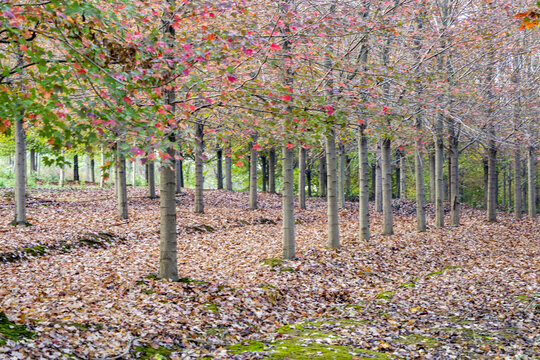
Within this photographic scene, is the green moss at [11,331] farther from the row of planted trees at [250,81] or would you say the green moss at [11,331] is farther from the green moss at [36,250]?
the green moss at [36,250]

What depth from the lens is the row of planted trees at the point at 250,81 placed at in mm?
4823

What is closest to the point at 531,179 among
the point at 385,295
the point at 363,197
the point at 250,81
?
the point at 363,197

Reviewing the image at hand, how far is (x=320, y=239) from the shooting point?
14961 millimetres

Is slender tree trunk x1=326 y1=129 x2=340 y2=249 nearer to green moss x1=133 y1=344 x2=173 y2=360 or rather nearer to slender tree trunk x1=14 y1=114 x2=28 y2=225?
green moss x1=133 y1=344 x2=173 y2=360

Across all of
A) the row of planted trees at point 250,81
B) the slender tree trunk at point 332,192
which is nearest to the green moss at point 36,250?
the row of planted trees at point 250,81

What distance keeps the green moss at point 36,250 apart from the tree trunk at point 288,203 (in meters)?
6.59

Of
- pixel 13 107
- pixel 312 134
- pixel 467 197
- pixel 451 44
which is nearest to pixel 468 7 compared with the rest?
pixel 451 44

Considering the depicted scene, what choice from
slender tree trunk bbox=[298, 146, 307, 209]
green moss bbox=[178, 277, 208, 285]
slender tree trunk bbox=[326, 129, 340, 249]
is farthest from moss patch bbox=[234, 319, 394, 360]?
slender tree trunk bbox=[298, 146, 307, 209]

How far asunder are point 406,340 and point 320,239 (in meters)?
8.23

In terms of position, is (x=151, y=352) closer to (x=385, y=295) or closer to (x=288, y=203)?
(x=385, y=295)

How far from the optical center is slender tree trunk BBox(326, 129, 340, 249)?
1230 cm

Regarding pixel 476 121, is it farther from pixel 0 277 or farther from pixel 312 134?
pixel 0 277

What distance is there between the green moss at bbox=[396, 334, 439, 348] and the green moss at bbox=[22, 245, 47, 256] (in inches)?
366

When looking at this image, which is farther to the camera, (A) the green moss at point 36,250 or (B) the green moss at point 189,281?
(A) the green moss at point 36,250
